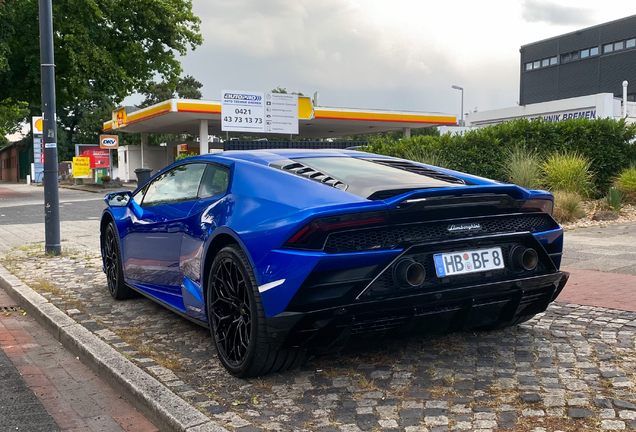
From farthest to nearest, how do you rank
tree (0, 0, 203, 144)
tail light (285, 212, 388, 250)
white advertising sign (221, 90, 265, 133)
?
1. white advertising sign (221, 90, 265, 133)
2. tree (0, 0, 203, 144)
3. tail light (285, 212, 388, 250)

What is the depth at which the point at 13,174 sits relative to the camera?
67.5 metres

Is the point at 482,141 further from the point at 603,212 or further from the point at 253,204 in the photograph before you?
the point at 253,204

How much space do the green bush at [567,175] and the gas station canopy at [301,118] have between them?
2236 cm

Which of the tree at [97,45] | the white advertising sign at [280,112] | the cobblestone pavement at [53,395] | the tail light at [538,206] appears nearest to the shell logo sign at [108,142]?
the tree at [97,45]

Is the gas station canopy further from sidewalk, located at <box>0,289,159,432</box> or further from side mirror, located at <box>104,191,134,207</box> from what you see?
sidewalk, located at <box>0,289,159,432</box>

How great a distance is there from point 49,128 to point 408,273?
23.8 feet

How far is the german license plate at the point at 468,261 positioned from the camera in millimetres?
3400

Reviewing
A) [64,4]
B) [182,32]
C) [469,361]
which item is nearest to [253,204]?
[469,361]

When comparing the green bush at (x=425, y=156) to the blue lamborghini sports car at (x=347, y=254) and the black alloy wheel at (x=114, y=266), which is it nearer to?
the black alloy wheel at (x=114, y=266)

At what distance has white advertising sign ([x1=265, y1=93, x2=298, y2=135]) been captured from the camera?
105 feet

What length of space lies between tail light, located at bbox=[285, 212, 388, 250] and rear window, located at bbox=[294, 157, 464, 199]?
171mm

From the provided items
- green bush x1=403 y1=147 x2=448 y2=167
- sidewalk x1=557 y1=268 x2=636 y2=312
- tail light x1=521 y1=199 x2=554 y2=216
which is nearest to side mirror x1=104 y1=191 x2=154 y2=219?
tail light x1=521 y1=199 x2=554 y2=216

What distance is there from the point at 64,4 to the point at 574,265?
24147 mm

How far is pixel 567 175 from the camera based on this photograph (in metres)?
12.7
